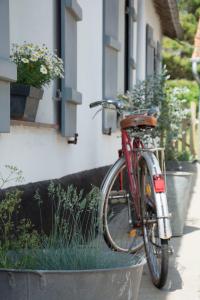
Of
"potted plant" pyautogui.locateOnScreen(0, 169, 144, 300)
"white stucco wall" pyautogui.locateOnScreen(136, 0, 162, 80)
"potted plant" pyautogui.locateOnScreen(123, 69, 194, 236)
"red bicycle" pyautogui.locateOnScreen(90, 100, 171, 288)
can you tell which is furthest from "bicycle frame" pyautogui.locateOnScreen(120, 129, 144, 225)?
"white stucco wall" pyautogui.locateOnScreen(136, 0, 162, 80)

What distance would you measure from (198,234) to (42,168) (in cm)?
215

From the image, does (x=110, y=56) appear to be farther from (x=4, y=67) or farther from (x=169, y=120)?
(x=4, y=67)

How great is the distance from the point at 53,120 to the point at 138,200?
781 millimetres

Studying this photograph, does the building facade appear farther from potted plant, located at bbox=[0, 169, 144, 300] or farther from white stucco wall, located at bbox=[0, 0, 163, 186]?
potted plant, located at bbox=[0, 169, 144, 300]

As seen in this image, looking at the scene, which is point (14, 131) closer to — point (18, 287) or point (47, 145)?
point (47, 145)

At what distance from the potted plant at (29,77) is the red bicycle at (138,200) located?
0.64m

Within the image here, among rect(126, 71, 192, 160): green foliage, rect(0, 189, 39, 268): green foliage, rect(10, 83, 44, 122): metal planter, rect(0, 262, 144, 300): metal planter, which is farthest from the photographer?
rect(126, 71, 192, 160): green foliage

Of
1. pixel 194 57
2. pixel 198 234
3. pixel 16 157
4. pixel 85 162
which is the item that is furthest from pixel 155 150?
pixel 194 57

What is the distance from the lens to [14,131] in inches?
130

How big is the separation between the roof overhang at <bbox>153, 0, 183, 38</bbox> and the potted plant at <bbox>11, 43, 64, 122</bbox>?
264 inches

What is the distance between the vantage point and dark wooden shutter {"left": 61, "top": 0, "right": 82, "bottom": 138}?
4.23 meters

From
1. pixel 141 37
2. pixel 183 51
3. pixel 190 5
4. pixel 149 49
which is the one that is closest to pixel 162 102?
pixel 141 37

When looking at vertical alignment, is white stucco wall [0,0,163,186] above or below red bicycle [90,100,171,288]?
above

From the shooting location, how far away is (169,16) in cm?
1156
